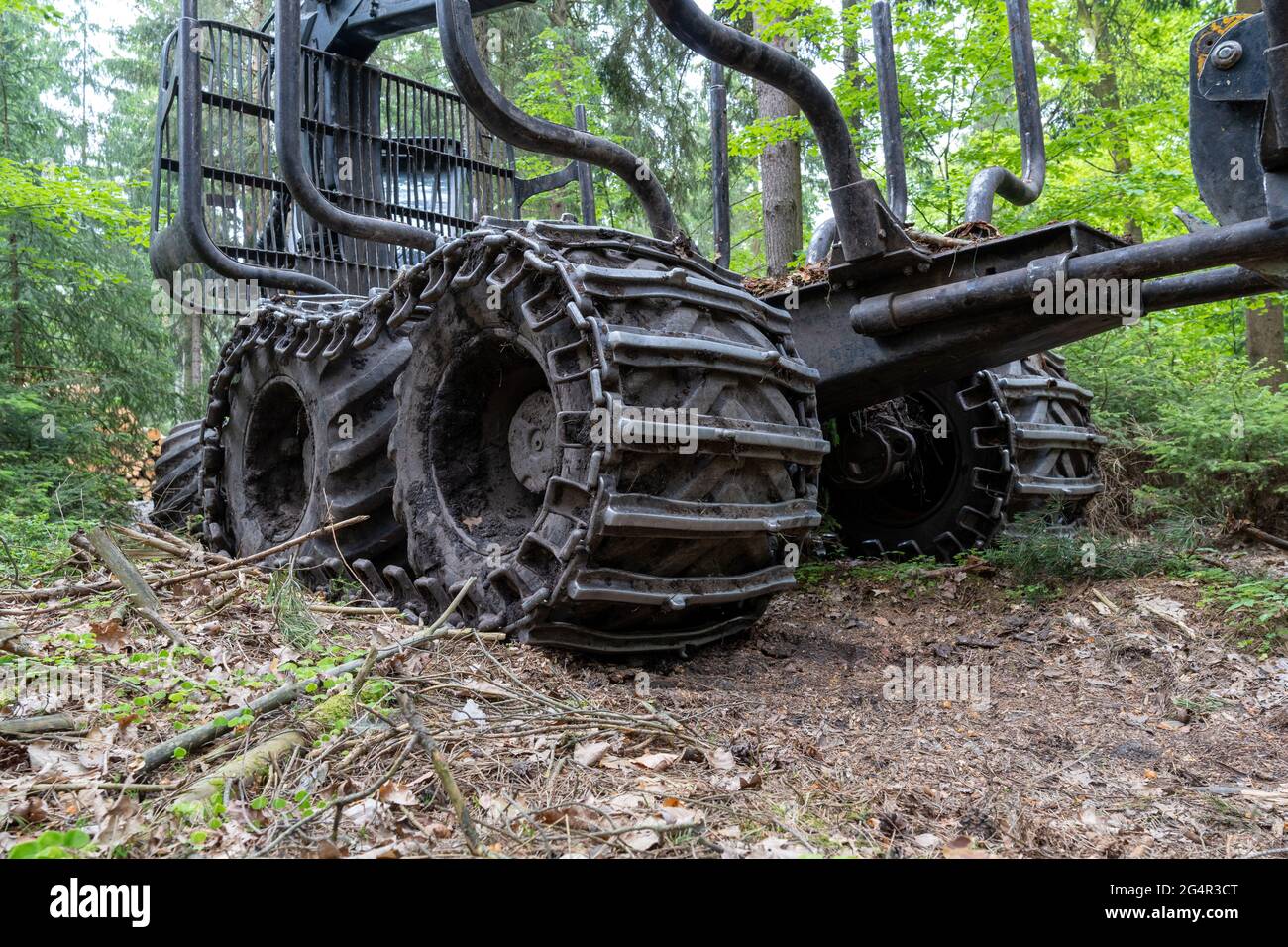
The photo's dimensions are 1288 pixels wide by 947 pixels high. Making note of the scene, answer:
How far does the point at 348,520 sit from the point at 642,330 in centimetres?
161

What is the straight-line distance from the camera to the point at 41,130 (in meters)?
11.1

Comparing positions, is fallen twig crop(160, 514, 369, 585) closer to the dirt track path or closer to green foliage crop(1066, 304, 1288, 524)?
the dirt track path

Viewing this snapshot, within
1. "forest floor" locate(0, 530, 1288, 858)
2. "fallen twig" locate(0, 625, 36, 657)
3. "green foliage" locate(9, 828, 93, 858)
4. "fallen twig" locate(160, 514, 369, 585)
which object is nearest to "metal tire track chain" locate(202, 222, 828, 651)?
"forest floor" locate(0, 530, 1288, 858)

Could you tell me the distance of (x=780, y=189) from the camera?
10328 millimetres

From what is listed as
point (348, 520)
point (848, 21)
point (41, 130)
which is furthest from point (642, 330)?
point (41, 130)

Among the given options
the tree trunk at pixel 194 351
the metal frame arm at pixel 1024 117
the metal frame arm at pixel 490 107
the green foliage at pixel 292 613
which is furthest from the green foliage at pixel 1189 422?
the tree trunk at pixel 194 351

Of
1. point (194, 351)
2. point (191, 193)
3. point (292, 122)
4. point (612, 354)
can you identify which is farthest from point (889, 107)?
point (194, 351)

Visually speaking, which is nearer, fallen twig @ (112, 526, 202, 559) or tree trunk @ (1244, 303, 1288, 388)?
fallen twig @ (112, 526, 202, 559)

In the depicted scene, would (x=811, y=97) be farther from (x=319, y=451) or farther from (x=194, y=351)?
(x=194, y=351)

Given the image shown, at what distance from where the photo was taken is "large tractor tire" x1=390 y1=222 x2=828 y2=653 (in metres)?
2.84

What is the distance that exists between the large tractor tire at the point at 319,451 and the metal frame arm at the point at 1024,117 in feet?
8.54

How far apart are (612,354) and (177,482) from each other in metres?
4.27
